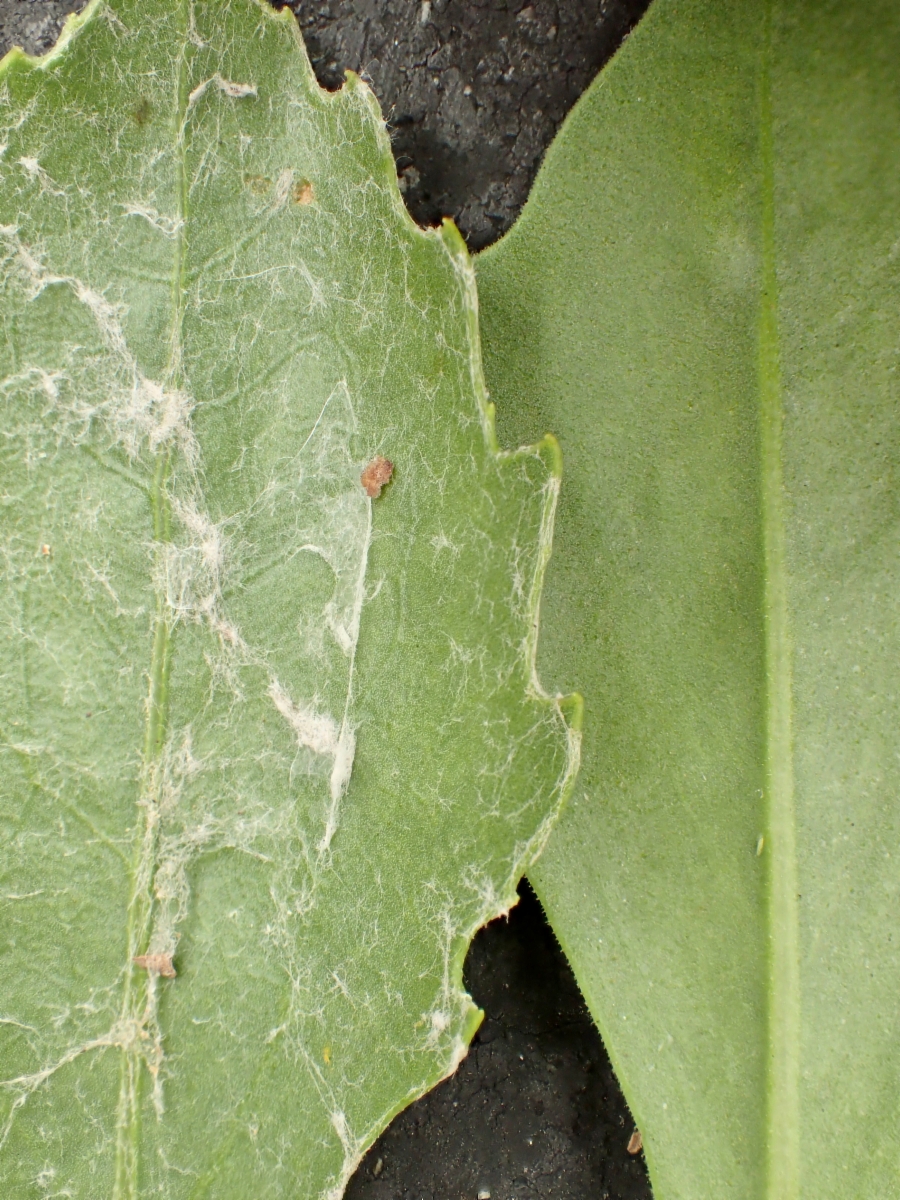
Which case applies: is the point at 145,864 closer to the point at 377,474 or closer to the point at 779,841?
the point at 377,474

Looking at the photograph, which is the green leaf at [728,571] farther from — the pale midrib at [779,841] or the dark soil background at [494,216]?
the dark soil background at [494,216]

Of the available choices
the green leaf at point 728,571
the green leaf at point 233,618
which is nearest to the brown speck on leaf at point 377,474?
the green leaf at point 233,618

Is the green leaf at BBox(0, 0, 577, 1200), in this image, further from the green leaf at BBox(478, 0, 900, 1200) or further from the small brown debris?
the green leaf at BBox(478, 0, 900, 1200)

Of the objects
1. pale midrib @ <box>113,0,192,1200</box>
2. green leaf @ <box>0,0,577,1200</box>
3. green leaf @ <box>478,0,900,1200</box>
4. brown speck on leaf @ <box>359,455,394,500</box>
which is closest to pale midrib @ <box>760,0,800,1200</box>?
green leaf @ <box>478,0,900,1200</box>

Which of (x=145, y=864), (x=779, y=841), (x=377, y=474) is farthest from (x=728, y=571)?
(x=145, y=864)

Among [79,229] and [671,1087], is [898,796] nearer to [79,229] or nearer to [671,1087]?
[671,1087]
